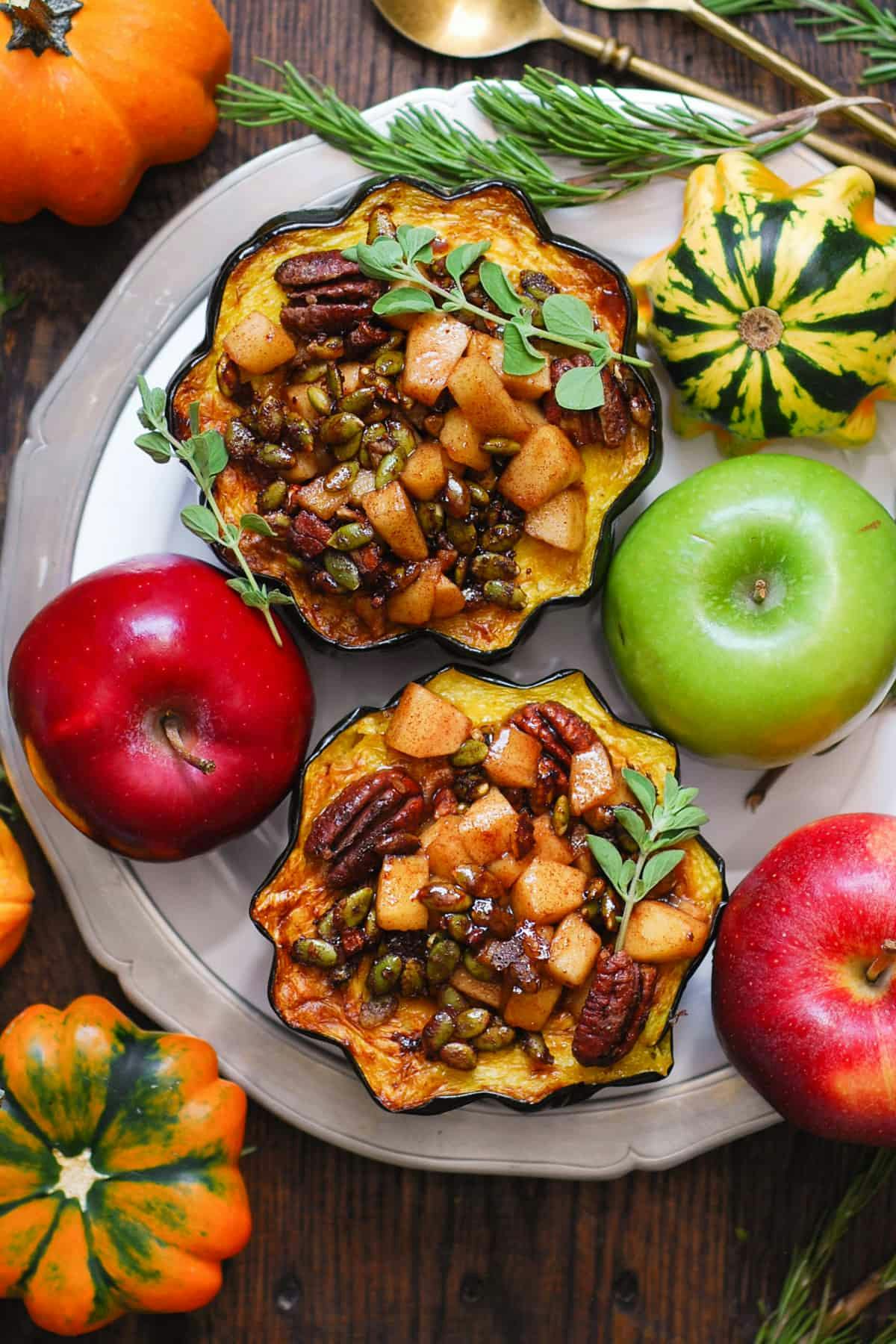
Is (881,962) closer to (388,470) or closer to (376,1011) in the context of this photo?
(376,1011)

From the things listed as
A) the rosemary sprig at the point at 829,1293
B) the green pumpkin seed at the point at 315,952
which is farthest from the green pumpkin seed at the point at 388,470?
the rosemary sprig at the point at 829,1293

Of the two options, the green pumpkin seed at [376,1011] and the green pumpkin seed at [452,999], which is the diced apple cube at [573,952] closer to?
the green pumpkin seed at [452,999]

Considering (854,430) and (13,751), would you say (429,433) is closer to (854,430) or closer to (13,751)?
(854,430)

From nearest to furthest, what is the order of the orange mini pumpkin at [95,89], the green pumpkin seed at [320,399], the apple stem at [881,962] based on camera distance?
the apple stem at [881,962] → the green pumpkin seed at [320,399] → the orange mini pumpkin at [95,89]

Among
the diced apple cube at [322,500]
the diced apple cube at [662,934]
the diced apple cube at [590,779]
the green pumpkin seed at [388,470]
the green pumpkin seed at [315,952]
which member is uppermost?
the green pumpkin seed at [388,470]

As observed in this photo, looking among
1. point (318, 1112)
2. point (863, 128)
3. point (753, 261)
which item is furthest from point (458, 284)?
point (318, 1112)

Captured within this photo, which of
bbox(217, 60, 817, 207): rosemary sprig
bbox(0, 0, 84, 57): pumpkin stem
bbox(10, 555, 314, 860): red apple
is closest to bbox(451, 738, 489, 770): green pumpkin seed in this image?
bbox(10, 555, 314, 860): red apple
